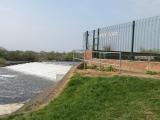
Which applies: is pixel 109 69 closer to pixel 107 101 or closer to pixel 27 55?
pixel 107 101

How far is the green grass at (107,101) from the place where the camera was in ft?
33.9

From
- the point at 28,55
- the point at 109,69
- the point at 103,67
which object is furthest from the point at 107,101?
the point at 28,55

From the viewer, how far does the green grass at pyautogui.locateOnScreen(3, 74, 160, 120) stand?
10.3 metres

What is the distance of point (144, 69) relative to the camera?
16.5 metres

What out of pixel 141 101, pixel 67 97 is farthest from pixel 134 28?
pixel 141 101

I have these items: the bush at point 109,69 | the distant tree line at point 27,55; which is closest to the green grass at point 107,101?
the bush at point 109,69

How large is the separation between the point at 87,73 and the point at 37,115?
4675 mm

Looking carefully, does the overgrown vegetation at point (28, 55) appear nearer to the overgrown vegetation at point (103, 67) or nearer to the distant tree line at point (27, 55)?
the distant tree line at point (27, 55)

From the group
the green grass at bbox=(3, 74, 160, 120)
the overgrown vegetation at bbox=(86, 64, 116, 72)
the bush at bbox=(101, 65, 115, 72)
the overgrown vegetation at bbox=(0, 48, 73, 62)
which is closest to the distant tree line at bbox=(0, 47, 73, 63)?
the overgrown vegetation at bbox=(0, 48, 73, 62)

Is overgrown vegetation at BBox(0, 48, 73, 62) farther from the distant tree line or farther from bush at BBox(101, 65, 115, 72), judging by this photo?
bush at BBox(101, 65, 115, 72)

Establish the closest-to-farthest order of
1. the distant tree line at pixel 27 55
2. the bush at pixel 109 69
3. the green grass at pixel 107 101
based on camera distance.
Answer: the green grass at pixel 107 101
the bush at pixel 109 69
the distant tree line at pixel 27 55

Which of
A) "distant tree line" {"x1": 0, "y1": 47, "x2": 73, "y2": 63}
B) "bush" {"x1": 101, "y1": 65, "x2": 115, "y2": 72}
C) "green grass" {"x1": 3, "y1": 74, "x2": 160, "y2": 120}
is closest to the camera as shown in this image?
"green grass" {"x1": 3, "y1": 74, "x2": 160, "y2": 120}

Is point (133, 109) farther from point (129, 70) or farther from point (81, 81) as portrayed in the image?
point (129, 70)

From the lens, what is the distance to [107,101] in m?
11.6
